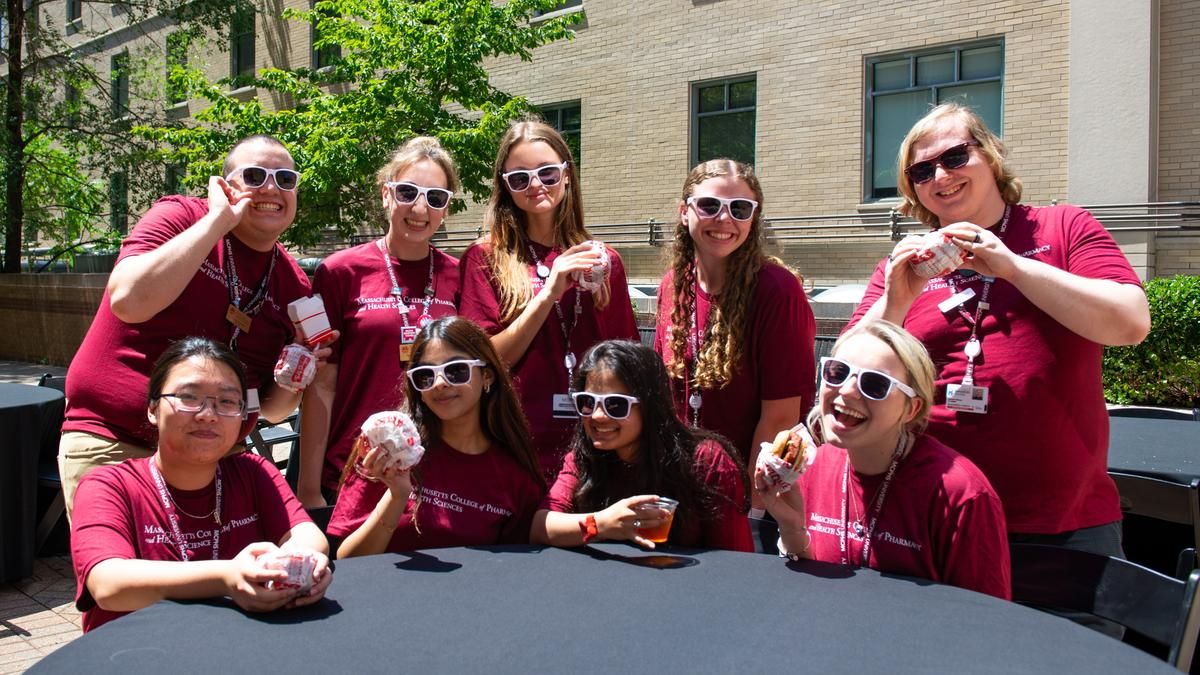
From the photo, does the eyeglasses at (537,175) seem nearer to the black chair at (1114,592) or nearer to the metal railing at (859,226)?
the black chair at (1114,592)

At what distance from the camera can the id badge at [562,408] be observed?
340 centimetres

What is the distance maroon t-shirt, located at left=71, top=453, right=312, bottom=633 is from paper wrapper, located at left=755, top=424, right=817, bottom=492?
4.23ft

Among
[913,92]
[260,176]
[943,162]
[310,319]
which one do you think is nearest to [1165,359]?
[913,92]

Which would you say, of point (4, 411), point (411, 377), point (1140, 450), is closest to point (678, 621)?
point (411, 377)

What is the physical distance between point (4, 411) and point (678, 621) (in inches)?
183

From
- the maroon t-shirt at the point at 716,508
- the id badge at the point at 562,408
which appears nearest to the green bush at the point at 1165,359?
the id badge at the point at 562,408


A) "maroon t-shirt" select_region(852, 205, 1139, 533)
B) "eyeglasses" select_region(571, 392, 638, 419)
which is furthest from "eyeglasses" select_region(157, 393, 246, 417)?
"maroon t-shirt" select_region(852, 205, 1139, 533)

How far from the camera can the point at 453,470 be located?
2961 mm

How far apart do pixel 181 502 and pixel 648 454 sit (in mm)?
1320

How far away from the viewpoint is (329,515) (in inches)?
121

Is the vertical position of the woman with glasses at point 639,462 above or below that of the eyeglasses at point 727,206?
below

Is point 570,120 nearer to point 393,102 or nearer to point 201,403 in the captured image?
point 393,102

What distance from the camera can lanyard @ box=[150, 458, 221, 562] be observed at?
2504 millimetres

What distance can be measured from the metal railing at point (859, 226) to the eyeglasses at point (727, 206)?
5134 millimetres
